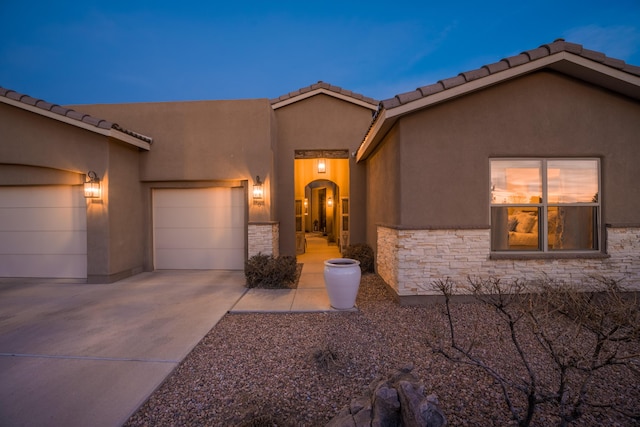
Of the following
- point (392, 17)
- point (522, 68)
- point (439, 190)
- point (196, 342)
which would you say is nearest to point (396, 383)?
point (196, 342)

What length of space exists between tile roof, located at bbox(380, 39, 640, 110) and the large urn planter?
9.05ft

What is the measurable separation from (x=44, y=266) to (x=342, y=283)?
7.34m

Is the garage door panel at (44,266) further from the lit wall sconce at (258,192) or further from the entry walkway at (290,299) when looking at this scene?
the entry walkway at (290,299)

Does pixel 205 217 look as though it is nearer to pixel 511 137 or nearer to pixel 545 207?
pixel 511 137

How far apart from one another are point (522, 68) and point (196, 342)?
6.37m

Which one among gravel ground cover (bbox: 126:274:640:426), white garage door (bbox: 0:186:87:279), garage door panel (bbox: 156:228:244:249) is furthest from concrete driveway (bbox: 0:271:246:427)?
garage door panel (bbox: 156:228:244:249)

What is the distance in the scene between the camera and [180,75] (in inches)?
4247

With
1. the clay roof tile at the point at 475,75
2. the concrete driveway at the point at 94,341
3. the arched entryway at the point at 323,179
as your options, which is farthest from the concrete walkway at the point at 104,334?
the clay roof tile at the point at 475,75

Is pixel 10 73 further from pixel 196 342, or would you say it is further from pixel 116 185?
pixel 196 342

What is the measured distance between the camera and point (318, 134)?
29.8 ft

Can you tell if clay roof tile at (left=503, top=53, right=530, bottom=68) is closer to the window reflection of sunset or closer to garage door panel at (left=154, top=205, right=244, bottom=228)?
the window reflection of sunset

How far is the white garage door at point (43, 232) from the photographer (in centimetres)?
683

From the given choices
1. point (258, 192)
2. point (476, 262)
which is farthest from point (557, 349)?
point (258, 192)

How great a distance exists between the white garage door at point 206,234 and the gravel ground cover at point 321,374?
3.62 meters
